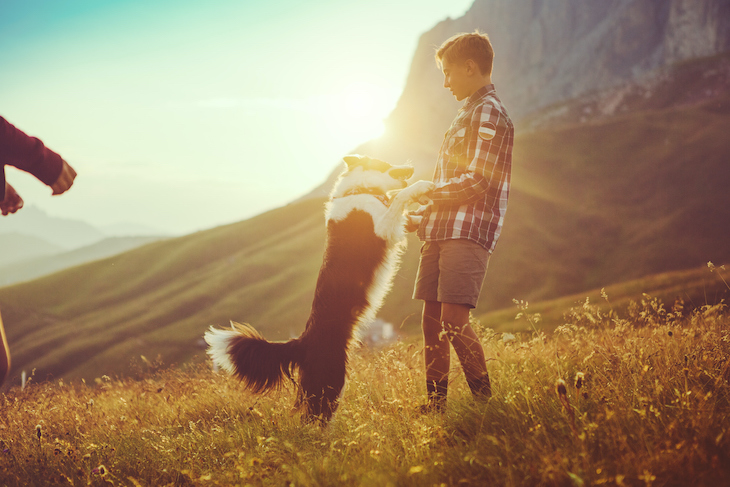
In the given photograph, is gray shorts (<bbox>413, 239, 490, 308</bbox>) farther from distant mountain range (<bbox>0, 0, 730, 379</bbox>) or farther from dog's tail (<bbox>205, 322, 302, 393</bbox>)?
distant mountain range (<bbox>0, 0, 730, 379</bbox>)

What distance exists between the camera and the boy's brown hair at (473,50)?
3316 mm

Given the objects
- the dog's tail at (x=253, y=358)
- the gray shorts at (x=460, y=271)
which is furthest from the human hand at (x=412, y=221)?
the dog's tail at (x=253, y=358)

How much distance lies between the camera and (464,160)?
3.36 metres

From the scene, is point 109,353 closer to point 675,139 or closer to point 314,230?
point 314,230

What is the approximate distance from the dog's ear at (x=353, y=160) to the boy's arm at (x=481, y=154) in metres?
1.97

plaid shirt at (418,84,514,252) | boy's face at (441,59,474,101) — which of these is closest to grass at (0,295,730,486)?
plaid shirt at (418,84,514,252)

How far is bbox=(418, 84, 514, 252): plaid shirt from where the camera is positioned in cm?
323

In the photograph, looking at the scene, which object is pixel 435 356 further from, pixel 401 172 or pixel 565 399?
pixel 401 172

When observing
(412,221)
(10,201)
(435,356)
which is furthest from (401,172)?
(10,201)

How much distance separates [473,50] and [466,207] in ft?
4.11

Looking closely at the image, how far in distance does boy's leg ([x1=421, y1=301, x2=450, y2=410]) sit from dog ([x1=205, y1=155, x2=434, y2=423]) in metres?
0.78

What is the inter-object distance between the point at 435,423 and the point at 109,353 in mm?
48217

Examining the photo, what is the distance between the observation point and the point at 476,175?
323 centimetres

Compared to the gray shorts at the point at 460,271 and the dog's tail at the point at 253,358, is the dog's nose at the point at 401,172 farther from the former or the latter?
the dog's tail at the point at 253,358
